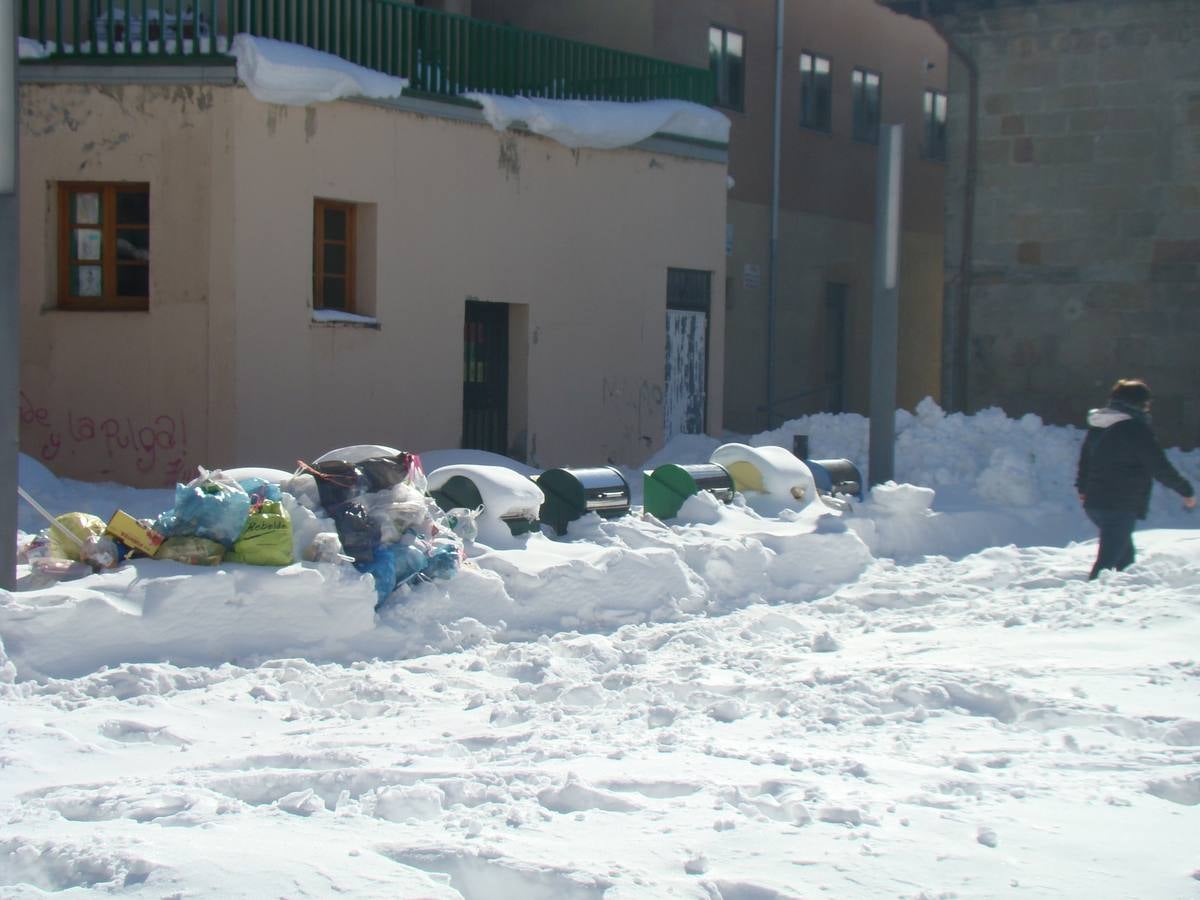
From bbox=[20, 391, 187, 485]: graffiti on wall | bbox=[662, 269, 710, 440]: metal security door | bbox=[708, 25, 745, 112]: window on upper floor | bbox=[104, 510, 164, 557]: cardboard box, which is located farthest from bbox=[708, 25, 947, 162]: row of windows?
bbox=[104, 510, 164, 557]: cardboard box

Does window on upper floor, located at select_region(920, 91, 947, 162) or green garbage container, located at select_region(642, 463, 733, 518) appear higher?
window on upper floor, located at select_region(920, 91, 947, 162)

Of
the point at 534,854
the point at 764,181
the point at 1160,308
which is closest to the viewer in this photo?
the point at 534,854

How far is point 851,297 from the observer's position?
2652 centimetres

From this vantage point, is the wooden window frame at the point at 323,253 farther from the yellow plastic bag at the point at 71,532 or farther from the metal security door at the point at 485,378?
the yellow plastic bag at the point at 71,532

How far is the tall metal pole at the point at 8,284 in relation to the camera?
25.1 feet

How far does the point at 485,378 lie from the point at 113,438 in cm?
447

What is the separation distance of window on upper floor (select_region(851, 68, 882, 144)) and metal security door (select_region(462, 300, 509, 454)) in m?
10.9

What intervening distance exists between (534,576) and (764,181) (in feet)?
52.2

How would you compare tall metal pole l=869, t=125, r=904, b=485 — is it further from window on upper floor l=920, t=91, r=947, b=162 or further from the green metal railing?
window on upper floor l=920, t=91, r=947, b=162

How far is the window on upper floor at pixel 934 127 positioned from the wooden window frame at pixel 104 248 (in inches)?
673

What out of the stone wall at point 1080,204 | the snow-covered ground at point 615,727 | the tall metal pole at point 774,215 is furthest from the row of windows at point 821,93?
the snow-covered ground at point 615,727

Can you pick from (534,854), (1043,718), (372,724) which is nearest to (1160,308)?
(1043,718)

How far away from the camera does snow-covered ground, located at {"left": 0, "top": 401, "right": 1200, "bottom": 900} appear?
15.3ft

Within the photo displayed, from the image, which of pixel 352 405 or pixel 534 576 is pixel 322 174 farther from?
pixel 534 576
